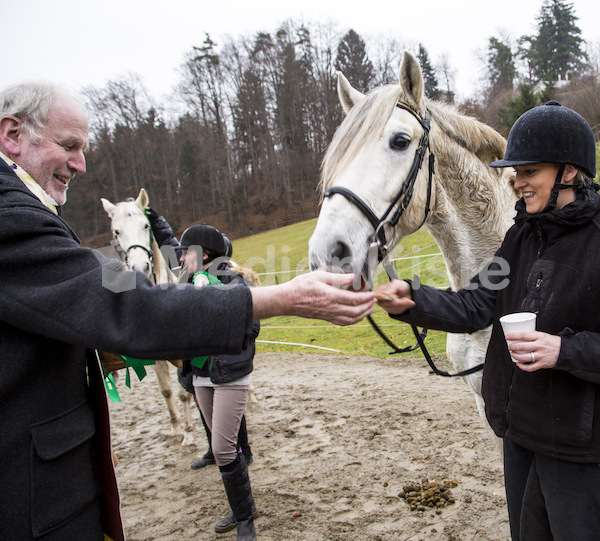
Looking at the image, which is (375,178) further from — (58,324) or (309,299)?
(58,324)

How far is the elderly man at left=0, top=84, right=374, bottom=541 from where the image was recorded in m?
1.14

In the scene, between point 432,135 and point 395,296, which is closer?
point 395,296

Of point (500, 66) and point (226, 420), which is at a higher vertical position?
point (500, 66)

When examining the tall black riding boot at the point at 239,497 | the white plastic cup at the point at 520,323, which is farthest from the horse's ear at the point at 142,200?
the white plastic cup at the point at 520,323

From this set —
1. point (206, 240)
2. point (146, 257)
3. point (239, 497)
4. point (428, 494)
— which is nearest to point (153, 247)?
point (146, 257)

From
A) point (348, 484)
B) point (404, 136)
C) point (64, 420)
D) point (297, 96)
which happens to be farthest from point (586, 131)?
point (297, 96)

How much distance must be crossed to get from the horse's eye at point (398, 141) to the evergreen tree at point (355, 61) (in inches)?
1127

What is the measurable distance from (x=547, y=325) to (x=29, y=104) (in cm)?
192

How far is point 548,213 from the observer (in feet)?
5.21

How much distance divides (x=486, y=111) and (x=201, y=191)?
2443cm

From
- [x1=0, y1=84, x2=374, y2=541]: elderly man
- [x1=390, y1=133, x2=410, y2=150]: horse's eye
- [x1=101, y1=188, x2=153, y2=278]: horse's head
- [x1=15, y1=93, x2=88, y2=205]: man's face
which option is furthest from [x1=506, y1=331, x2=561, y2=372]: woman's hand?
[x1=101, y1=188, x2=153, y2=278]: horse's head

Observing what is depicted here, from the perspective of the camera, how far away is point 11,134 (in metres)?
1.38

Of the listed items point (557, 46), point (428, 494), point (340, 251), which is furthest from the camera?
point (557, 46)

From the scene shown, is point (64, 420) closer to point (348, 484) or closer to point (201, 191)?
point (348, 484)
